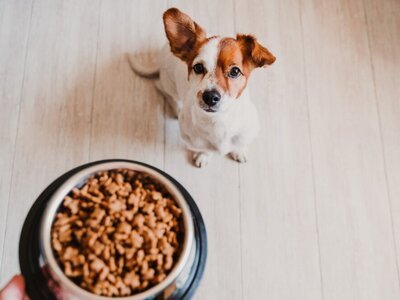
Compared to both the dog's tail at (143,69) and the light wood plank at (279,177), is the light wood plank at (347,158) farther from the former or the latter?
the dog's tail at (143,69)

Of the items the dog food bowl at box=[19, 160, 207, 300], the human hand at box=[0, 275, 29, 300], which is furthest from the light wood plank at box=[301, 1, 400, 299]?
the human hand at box=[0, 275, 29, 300]

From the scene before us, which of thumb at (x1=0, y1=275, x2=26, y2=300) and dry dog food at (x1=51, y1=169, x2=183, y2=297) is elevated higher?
dry dog food at (x1=51, y1=169, x2=183, y2=297)

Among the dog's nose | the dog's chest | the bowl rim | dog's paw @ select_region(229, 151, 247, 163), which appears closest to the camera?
the bowl rim

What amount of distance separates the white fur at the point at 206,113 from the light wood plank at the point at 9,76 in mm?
704

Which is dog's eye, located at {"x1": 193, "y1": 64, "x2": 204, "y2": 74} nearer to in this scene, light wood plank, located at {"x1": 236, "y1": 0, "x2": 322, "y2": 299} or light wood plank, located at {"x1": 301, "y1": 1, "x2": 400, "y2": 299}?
light wood plank, located at {"x1": 236, "y1": 0, "x2": 322, "y2": 299}

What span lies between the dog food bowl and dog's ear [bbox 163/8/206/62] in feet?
1.74

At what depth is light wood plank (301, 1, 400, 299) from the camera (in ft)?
5.35

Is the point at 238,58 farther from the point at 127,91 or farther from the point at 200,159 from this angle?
the point at 127,91

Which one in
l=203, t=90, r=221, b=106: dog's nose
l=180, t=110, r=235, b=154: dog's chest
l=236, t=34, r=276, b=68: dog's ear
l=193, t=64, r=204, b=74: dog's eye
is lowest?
l=180, t=110, r=235, b=154: dog's chest

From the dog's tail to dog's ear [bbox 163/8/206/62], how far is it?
18.4 inches

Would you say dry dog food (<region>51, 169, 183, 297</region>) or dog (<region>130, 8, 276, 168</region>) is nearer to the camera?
dry dog food (<region>51, 169, 183, 297</region>)

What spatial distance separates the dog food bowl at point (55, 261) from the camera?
0.80m

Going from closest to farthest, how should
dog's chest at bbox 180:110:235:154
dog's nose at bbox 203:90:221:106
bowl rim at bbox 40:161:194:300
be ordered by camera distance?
bowl rim at bbox 40:161:194:300, dog's nose at bbox 203:90:221:106, dog's chest at bbox 180:110:235:154

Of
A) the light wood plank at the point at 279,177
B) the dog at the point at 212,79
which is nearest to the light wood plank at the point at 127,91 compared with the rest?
the dog at the point at 212,79
